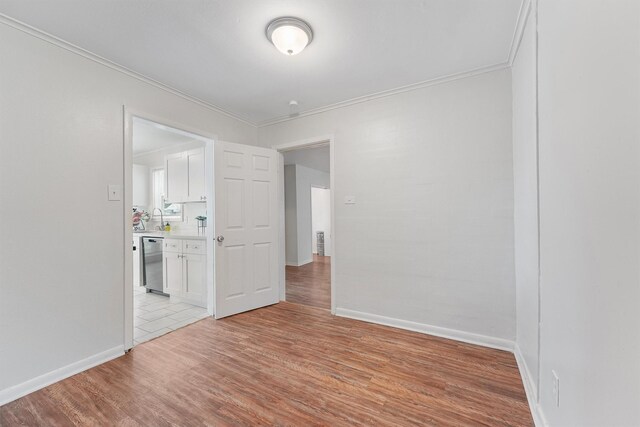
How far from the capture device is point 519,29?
184 centimetres

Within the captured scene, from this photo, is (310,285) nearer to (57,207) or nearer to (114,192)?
(114,192)

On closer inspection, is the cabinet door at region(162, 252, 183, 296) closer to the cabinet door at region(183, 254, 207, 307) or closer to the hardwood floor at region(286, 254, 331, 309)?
the cabinet door at region(183, 254, 207, 307)

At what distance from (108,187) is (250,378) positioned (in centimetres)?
193

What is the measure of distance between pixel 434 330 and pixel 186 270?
313 cm

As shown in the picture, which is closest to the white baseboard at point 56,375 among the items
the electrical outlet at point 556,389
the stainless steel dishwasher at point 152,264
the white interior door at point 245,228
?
the white interior door at point 245,228

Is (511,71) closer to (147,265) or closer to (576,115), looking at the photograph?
(576,115)

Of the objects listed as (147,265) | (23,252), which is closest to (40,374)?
(23,252)

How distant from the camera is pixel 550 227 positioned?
132 cm

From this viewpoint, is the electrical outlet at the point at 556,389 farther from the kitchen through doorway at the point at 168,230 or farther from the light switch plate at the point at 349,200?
the kitchen through doorway at the point at 168,230

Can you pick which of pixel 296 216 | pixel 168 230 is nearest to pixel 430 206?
pixel 296 216

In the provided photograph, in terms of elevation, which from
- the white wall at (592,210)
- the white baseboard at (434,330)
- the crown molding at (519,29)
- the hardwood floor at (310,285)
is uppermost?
the crown molding at (519,29)

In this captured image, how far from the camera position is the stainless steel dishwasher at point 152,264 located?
394 centimetres

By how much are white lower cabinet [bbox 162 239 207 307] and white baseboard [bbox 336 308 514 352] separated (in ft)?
5.98

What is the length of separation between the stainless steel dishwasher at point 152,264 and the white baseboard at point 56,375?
1.82m
